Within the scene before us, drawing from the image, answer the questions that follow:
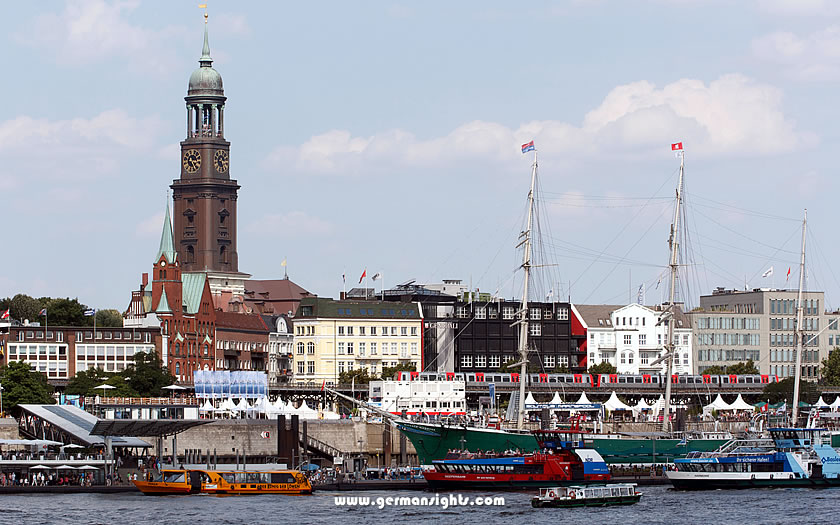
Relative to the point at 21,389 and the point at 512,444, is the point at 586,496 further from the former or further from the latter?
the point at 21,389

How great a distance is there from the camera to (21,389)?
6353 inches

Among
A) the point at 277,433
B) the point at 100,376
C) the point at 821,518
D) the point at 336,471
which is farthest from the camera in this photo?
the point at 100,376

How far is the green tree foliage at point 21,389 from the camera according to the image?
160500 mm

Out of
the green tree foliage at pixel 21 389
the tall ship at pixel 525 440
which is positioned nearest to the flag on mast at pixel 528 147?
the tall ship at pixel 525 440

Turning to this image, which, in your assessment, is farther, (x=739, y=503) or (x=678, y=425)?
(x=678, y=425)

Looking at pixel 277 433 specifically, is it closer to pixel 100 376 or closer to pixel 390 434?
pixel 390 434

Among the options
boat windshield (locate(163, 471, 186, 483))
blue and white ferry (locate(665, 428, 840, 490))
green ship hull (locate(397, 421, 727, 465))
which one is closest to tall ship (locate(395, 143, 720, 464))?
green ship hull (locate(397, 421, 727, 465))

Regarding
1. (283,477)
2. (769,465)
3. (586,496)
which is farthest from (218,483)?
(769,465)

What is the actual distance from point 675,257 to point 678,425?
47.0ft

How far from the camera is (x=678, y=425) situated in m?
152

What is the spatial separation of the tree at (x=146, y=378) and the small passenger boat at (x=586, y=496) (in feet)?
268

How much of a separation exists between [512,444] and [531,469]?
54.4 ft

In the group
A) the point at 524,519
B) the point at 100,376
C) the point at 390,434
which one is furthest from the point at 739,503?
the point at 100,376

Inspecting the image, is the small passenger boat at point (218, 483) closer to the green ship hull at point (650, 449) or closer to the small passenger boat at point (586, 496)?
the small passenger boat at point (586, 496)
